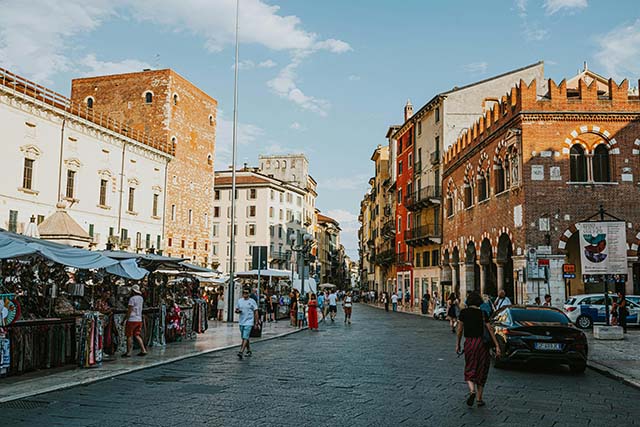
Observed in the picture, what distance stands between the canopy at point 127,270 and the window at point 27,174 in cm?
2072

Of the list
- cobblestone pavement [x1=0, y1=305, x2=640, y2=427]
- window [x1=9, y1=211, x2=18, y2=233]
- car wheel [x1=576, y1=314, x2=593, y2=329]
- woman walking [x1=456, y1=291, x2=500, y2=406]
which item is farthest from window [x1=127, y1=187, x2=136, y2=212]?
woman walking [x1=456, y1=291, x2=500, y2=406]

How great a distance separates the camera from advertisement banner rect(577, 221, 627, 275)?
19.6 meters

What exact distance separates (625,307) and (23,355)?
70.1 ft

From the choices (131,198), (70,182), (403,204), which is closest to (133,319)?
(70,182)

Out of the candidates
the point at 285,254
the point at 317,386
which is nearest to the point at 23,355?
the point at 317,386

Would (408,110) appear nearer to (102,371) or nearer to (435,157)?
(435,157)

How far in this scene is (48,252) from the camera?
11.6 m

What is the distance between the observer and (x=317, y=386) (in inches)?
401

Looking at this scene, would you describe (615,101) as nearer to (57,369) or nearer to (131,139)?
(57,369)

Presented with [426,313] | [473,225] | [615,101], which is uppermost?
[615,101]

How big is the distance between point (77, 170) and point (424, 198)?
2577cm

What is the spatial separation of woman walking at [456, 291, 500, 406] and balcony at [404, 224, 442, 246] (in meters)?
37.2

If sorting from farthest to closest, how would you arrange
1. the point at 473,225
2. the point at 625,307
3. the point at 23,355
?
the point at 473,225 → the point at 625,307 → the point at 23,355

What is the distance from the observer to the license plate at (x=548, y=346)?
482 inches
